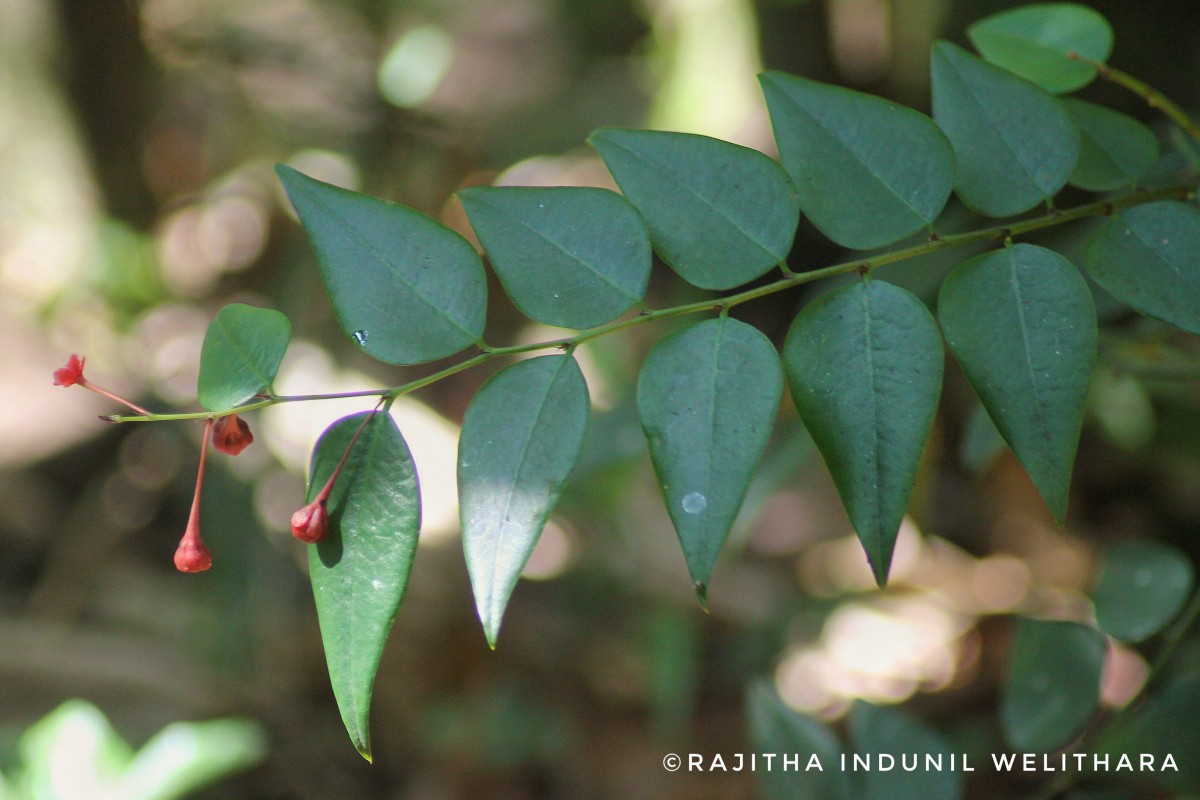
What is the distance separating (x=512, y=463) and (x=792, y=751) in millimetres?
588

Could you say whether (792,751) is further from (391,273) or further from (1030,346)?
(391,273)

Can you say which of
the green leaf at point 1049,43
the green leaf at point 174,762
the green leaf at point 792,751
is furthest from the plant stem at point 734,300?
the green leaf at point 174,762

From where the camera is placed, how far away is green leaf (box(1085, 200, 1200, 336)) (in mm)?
586

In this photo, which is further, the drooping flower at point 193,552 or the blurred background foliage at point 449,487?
the blurred background foliage at point 449,487

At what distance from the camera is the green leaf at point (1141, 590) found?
905 mm

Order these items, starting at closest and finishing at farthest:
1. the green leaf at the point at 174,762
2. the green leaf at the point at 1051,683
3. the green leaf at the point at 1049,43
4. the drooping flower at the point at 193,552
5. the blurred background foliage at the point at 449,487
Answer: the drooping flower at the point at 193,552
the green leaf at the point at 1049,43
the green leaf at the point at 1051,683
the green leaf at the point at 174,762
the blurred background foliage at the point at 449,487

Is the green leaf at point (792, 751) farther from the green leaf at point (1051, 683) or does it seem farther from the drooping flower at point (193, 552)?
the drooping flower at point (193, 552)

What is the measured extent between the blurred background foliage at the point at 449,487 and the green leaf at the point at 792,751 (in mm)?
505

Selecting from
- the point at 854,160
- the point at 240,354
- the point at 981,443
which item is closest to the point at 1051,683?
the point at 981,443

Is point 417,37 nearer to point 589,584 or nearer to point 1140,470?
point 589,584

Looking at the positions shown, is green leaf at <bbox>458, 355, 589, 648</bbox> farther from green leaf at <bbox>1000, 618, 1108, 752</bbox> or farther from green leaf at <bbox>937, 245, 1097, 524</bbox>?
green leaf at <bbox>1000, 618, 1108, 752</bbox>

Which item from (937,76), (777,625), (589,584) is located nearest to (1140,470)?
(777,625)

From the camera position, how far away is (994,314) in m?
0.58

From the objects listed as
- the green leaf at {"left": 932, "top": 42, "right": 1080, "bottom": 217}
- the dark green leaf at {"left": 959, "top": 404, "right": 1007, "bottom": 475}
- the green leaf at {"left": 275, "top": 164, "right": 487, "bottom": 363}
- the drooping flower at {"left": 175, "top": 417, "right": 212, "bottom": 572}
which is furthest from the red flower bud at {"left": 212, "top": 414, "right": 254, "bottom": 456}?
the dark green leaf at {"left": 959, "top": 404, "right": 1007, "bottom": 475}
